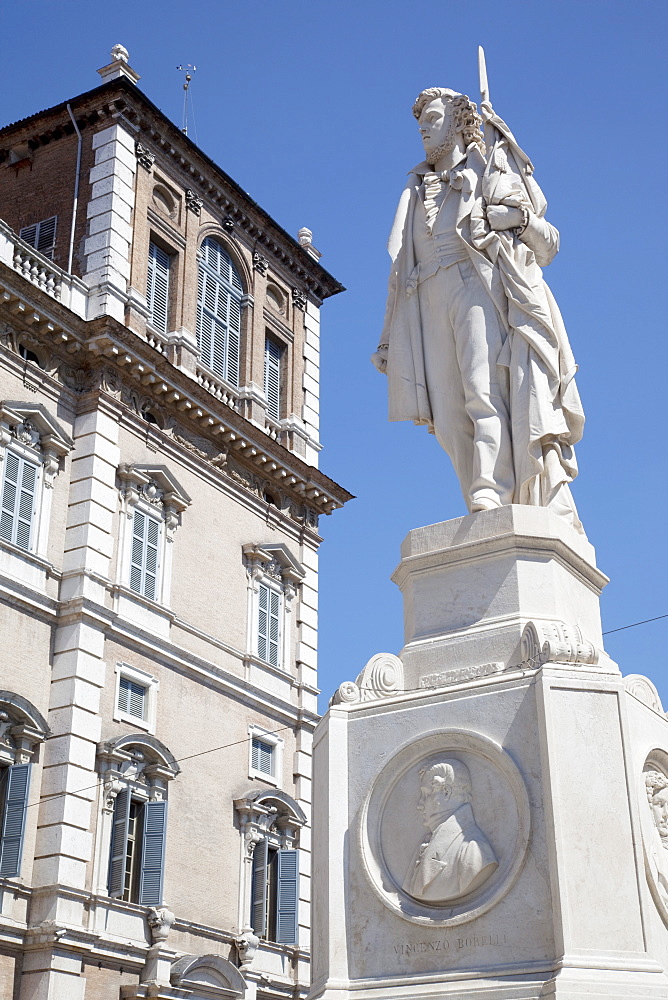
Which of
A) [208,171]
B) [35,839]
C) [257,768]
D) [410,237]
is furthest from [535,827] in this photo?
[208,171]

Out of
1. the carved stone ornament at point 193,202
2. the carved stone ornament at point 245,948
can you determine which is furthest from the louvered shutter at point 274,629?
the carved stone ornament at point 193,202

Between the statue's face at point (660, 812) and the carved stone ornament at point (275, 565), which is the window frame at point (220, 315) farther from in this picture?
the statue's face at point (660, 812)

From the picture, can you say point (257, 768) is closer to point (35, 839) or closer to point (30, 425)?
point (35, 839)

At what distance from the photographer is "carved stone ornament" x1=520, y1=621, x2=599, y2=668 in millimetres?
6230

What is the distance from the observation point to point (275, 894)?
23953 mm

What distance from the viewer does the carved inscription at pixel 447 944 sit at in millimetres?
5801

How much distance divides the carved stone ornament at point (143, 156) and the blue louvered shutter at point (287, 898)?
14343 millimetres

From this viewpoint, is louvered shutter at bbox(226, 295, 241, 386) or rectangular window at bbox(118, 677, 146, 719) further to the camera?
louvered shutter at bbox(226, 295, 241, 386)

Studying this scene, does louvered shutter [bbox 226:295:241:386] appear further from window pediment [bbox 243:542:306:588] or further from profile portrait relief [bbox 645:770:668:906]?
profile portrait relief [bbox 645:770:668:906]

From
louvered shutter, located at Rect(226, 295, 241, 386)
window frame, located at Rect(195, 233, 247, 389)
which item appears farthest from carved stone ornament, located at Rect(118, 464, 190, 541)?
louvered shutter, located at Rect(226, 295, 241, 386)

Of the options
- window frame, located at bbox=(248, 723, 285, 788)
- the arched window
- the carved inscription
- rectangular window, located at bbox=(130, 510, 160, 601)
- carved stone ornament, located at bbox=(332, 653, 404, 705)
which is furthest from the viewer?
the arched window

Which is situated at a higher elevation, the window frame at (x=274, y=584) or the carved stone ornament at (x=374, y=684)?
the window frame at (x=274, y=584)

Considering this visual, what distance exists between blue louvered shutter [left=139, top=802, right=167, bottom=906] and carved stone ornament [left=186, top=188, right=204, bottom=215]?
43.3 ft

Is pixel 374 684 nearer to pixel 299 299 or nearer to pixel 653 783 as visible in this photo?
pixel 653 783
